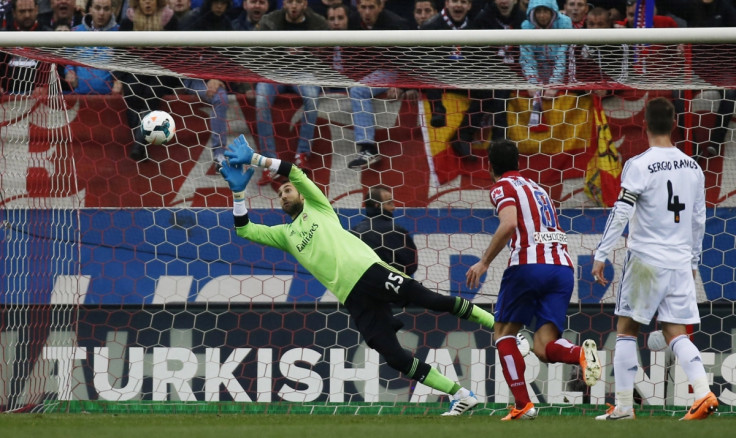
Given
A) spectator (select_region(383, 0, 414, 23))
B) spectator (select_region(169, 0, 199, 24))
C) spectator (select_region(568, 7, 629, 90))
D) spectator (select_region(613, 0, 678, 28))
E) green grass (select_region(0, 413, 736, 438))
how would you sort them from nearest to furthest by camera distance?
green grass (select_region(0, 413, 736, 438)), spectator (select_region(568, 7, 629, 90)), spectator (select_region(613, 0, 678, 28)), spectator (select_region(169, 0, 199, 24)), spectator (select_region(383, 0, 414, 23))

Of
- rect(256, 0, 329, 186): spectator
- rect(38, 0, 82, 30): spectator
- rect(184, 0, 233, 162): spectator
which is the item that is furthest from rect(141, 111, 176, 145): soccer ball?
rect(38, 0, 82, 30): spectator

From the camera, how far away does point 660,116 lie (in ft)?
20.9

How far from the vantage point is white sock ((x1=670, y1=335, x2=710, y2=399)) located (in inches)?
242

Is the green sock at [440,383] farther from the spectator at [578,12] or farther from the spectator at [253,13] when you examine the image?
the spectator at [253,13]

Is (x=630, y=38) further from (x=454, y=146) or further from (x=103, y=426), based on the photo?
Answer: (x=103, y=426)

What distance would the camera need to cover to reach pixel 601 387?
29.1 ft

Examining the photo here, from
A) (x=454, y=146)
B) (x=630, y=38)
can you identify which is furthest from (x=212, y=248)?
(x=630, y=38)

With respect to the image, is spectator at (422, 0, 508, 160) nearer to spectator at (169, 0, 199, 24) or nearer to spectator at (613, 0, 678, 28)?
spectator at (613, 0, 678, 28)

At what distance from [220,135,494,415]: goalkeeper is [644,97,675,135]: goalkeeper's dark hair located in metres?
1.81

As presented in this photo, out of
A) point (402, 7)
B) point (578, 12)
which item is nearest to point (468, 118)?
point (578, 12)

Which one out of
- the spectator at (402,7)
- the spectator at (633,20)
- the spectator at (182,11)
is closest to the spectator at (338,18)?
the spectator at (402,7)

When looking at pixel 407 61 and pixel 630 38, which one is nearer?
pixel 630 38

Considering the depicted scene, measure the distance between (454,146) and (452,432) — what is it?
12.6 feet

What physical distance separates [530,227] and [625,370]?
3.40ft
